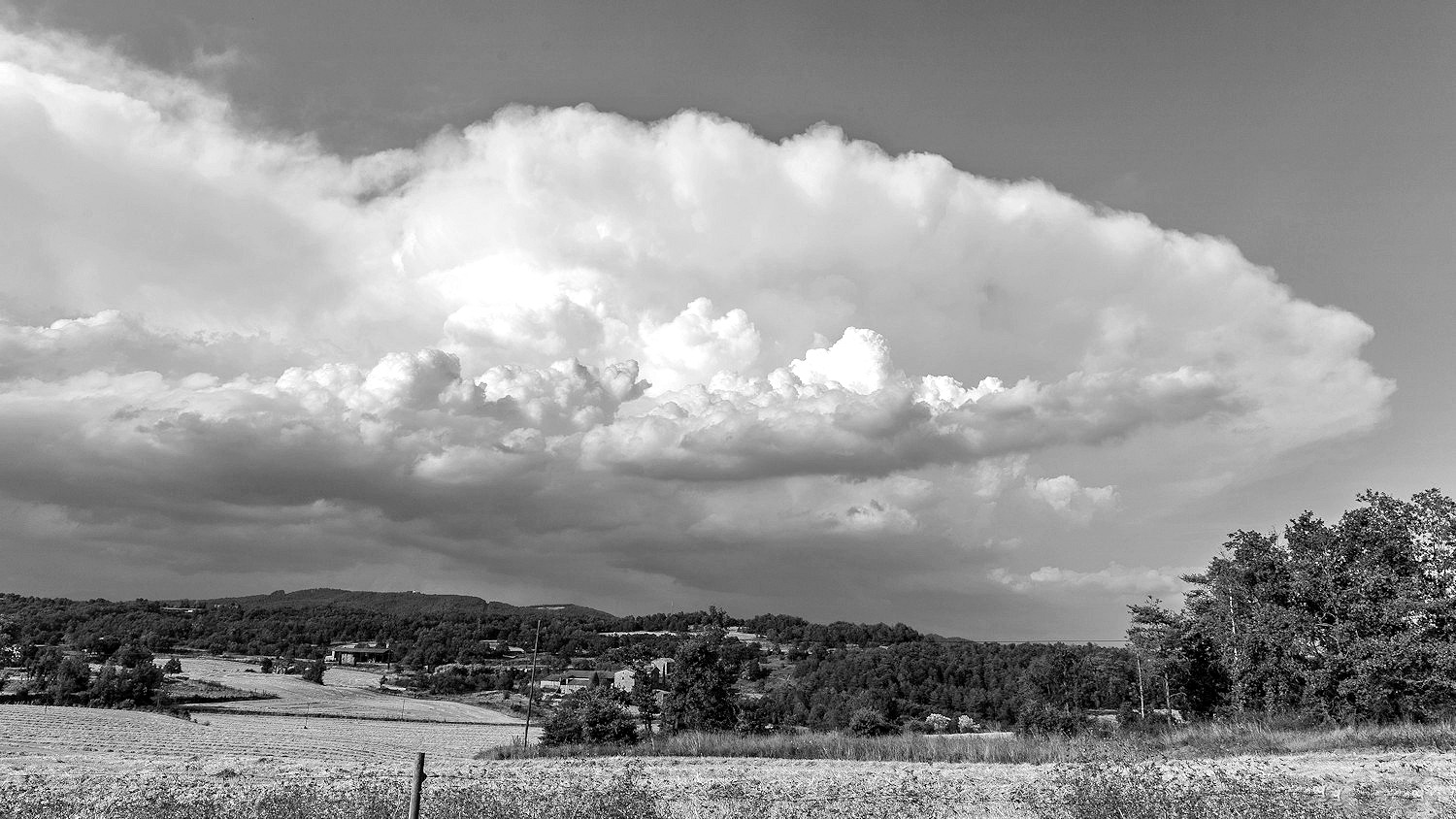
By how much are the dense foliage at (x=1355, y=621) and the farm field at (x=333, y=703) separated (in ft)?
320

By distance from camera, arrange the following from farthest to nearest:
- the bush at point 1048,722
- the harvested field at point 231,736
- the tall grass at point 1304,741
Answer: the harvested field at point 231,736
the bush at point 1048,722
the tall grass at point 1304,741

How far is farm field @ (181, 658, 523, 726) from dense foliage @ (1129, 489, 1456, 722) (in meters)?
97.6

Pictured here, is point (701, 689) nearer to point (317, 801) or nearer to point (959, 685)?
point (317, 801)

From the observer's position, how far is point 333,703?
459 ft

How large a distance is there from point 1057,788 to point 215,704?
131664 mm

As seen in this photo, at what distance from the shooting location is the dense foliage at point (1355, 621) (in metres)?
41.4

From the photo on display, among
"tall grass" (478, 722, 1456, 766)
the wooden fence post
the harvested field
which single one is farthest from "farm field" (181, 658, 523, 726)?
the wooden fence post

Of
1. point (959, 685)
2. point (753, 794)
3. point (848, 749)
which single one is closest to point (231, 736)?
point (848, 749)

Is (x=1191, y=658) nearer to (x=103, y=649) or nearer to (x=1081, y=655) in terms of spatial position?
(x=1081, y=655)

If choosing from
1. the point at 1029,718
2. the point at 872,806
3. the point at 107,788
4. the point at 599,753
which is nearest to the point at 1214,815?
the point at 872,806

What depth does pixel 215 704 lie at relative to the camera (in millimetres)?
125375

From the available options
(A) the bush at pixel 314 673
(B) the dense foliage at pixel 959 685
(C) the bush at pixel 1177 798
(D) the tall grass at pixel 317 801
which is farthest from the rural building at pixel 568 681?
(C) the bush at pixel 1177 798

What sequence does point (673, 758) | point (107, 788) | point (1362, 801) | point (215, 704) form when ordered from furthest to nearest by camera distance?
point (215, 704), point (673, 758), point (107, 788), point (1362, 801)

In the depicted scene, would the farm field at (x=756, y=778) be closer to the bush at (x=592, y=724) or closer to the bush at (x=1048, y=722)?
the bush at (x=592, y=724)
